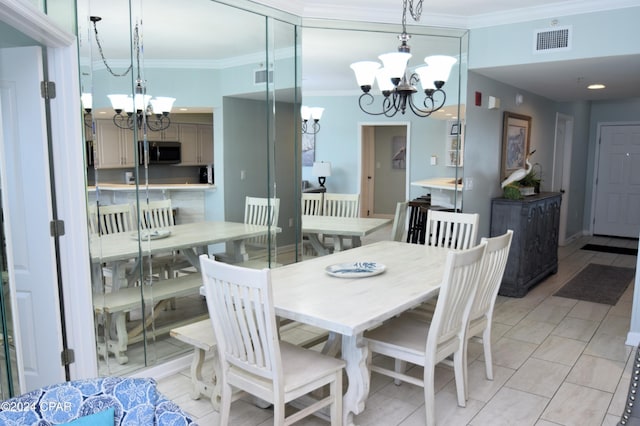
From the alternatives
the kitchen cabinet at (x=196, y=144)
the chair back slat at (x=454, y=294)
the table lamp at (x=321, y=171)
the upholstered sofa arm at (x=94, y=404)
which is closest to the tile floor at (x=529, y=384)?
the chair back slat at (x=454, y=294)

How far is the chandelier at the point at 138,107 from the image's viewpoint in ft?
9.38

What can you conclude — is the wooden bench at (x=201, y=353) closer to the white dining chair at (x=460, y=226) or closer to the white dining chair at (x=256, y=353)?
the white dining chair at (x=256, y=353)

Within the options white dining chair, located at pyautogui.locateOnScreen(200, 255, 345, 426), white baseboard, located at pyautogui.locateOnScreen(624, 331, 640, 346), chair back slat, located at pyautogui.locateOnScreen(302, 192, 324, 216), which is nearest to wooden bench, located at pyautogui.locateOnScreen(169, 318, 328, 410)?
white dining chair, located at pyautogui.locateOnScreen(200, 255, 345, 426)

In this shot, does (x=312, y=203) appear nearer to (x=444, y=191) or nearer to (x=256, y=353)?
(x=444, y=191)

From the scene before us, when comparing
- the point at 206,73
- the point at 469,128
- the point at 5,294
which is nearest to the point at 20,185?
the point at 5,294

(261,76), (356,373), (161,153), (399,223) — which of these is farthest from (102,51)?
(399,223)

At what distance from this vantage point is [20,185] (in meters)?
2.43

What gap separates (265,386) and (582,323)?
317 centimetres

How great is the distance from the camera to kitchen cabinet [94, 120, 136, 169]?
8.97 feet

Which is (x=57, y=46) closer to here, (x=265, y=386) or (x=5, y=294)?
(x=5, y=294)

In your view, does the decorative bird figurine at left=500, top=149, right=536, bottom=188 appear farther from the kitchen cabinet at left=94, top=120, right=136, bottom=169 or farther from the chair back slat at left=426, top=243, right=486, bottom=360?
the kitchen cabinet at left=94, top=120, right=136, bottom=169

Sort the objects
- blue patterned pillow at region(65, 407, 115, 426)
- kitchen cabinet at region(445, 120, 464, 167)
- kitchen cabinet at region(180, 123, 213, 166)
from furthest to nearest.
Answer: kitchen cabinet at region(445, 120, 464, 167) → kitchen cabinet at region(180, 123, 213, 166) → blue patterned pillow at region(65, 407, 115, 426)

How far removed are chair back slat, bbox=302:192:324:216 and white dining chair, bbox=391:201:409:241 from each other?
737 millimetres

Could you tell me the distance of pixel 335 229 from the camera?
448cm
